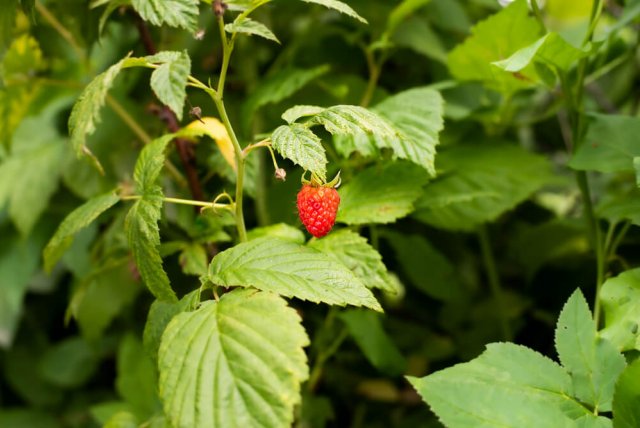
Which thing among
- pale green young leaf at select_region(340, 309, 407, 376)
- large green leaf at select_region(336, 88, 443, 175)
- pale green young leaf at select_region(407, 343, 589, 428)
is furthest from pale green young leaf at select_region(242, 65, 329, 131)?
pale green young leaf at select_region(407, 343, 589, 428)

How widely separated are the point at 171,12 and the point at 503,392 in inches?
20.8

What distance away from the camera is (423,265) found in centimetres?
120

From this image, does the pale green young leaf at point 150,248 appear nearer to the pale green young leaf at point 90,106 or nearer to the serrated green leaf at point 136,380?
the pale green young leaf at point 90,106

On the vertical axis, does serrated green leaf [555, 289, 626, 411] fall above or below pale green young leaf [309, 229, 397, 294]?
below

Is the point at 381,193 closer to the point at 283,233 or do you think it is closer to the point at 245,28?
the point at 283,233

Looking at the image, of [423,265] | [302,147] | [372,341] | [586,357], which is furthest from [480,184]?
[302,147]

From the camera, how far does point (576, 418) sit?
25.7 inches

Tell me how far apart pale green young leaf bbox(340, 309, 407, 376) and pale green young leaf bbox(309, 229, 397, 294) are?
0.71ft

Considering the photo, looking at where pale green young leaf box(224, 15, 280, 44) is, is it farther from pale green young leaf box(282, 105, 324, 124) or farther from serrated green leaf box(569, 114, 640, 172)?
serrated green leaf box(569, 114, 640, 172)

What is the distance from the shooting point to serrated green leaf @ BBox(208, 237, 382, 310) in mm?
625

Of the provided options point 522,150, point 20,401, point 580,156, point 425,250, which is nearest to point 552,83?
point 580,156

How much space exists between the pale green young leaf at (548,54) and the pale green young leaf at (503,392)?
322mm

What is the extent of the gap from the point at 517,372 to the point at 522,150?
56 cm

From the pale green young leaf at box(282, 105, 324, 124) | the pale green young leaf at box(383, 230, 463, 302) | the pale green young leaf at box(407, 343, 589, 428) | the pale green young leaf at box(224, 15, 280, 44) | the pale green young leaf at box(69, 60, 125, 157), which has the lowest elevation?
the pale green young leaf at box(383, 230, 463, 302)
